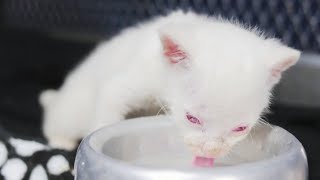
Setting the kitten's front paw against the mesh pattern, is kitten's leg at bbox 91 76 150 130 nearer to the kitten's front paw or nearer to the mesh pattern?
the kitten's front paw

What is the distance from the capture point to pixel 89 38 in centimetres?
211

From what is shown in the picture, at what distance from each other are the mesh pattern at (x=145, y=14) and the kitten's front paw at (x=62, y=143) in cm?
57

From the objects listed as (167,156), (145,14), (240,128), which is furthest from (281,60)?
(145,14)

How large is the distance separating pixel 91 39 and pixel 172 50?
1.02 m

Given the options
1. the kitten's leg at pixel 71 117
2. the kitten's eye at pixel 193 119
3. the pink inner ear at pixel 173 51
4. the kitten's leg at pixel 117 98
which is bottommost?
the kitten's leg at pixel 71 117

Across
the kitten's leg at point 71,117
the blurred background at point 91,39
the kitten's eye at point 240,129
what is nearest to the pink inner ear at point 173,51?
the kitten's eye at point 240,129

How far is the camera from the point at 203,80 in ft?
3.49

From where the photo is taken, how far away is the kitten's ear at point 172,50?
1.10m

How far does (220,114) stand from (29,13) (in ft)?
3.99

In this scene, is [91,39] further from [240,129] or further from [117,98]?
[240,129]

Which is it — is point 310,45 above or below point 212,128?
below

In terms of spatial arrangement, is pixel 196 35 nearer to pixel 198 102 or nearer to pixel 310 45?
pixel 198 102

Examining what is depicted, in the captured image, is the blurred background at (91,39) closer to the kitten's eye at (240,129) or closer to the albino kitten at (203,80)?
the albino kitten at (203,80)

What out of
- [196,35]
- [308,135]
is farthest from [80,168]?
[308,135]
